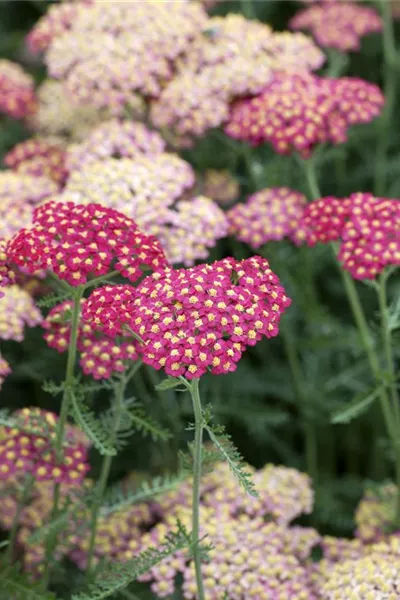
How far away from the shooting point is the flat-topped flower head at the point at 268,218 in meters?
3.97

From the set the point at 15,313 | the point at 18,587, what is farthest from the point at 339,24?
the point at 18,587

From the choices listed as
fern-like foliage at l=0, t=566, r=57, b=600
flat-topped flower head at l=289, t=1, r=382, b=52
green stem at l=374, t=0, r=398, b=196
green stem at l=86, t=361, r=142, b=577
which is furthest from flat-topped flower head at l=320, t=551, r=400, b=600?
flat-topped flower head at l=289, t=1, r=382, b=52

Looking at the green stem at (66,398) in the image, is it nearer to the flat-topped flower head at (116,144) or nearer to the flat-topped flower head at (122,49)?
the flat-topped flower head at (116,144)

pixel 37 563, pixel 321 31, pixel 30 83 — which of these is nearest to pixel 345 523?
pixel 37 563

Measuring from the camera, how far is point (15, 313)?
355cm

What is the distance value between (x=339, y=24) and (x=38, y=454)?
117 inches

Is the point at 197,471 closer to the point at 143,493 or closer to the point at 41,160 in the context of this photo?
the point at 143,493

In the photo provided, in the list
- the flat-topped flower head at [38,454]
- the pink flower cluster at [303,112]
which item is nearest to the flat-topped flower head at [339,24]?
the pink flower cluster at [303,112]

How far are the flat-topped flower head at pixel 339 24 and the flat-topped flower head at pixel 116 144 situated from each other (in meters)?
1.17

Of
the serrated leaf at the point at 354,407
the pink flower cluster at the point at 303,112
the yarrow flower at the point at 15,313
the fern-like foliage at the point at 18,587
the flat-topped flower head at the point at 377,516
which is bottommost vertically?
the flat-topped flower head at the point at 377,516

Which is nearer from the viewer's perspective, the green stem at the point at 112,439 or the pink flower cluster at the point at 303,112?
the green stem at the point at 112,439

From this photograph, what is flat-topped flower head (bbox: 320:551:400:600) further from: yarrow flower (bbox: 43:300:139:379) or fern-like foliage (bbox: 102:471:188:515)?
yarrow flower (bbox: 43:300:139:379)

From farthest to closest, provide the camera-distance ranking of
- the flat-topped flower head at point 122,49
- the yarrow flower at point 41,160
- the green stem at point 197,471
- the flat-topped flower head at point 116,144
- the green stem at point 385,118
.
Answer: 1. the green stem at point 385,118
2. the yarrow flower at point 41,160
3. the flat-topped flower head at point 122,49
4. the flat-topped flower head at point 116,144
5. the green stem at point 197,471

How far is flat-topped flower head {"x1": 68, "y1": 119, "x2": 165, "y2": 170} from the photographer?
432 centimetres
